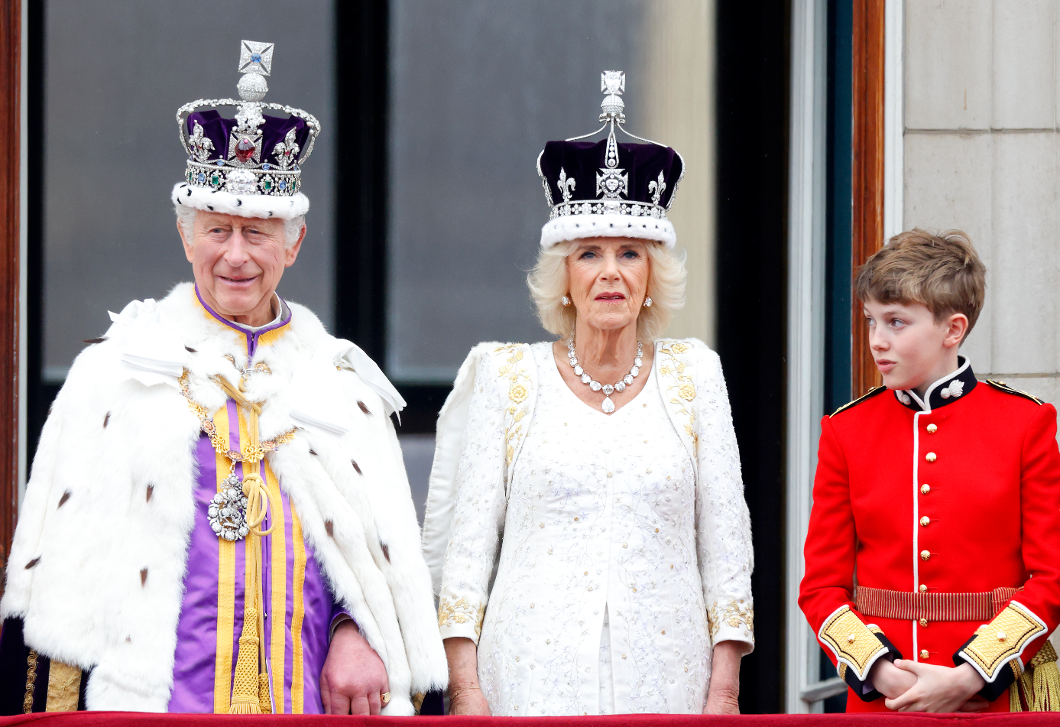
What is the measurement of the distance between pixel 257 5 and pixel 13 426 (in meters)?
1.85

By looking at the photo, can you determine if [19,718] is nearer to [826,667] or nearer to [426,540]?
[426,540]

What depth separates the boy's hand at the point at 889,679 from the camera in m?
2.35

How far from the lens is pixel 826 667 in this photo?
4.02 metres

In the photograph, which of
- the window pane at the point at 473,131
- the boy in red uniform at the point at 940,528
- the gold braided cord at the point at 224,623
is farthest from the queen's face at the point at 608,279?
the window pane at the point at 473,131

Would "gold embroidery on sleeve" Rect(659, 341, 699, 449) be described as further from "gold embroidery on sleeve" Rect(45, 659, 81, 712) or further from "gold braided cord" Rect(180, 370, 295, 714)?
"gold embroidery on sleeve" Rect(45, 659, 81, 712)

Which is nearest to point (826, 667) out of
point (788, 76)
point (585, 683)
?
point (585, 683)

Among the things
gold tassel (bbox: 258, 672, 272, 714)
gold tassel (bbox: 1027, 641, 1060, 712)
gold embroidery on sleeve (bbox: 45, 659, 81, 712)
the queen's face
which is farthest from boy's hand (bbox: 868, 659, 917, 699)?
gold embroidery on sleeve (bbox: 45, 659, 81, 712)

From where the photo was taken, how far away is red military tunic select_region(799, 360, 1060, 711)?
236 centimetres

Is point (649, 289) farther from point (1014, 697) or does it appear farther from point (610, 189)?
point (1014, 697)

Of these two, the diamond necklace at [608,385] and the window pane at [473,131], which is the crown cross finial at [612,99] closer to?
the diamond necklace at [608,385]

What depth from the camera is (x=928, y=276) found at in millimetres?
2447

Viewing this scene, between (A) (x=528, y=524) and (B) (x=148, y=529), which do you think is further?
(A) (x=528, y=524)

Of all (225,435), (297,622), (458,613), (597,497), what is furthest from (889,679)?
(225,435)

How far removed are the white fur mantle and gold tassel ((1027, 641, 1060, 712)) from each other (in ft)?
4.00
